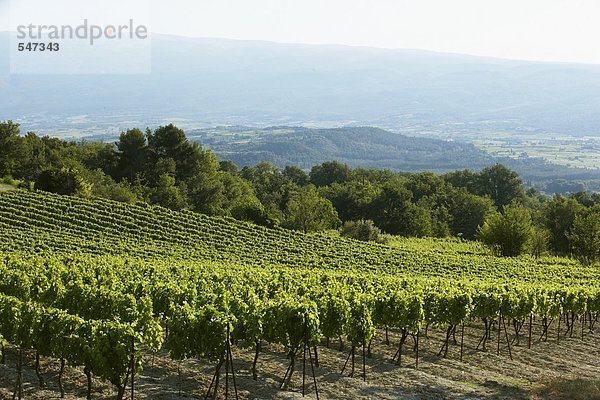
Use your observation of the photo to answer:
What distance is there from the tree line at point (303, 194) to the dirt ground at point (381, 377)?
140 feet

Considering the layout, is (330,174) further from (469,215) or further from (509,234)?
(509,234)

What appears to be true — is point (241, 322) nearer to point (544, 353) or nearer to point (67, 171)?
point (544, 353)

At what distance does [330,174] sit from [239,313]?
365 ft

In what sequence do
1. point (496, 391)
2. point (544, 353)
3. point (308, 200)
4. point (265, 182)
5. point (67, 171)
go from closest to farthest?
point (496, 391), point (544, 353), point (67, 171), point (308, 200), point (265, 182)

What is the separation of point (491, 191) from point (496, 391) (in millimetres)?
109672

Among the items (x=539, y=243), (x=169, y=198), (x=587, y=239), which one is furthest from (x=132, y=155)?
(x=587, y=239)

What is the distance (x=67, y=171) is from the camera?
211 feet

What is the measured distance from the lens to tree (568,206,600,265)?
74062 mm

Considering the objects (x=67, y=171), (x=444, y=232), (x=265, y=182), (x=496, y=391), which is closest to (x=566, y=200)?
(x=444, y=232)

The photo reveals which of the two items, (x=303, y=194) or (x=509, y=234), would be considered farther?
(x=303, y=194)

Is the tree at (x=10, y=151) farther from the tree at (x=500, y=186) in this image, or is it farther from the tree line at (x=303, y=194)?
the tree at (x=500, y=186)

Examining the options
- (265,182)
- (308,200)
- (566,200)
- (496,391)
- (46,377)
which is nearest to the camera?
(46,377)

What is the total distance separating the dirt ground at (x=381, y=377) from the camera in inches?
703

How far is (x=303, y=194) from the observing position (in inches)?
3169
